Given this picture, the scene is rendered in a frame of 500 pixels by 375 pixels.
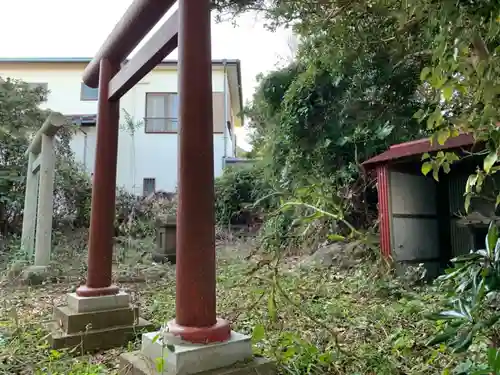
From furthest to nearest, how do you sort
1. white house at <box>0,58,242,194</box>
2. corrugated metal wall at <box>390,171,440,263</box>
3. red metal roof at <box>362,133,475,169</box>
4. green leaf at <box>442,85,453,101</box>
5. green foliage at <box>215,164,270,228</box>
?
white house at <box>0,58,242,194</box>, green foliage at <box>215,164,270,228</box>, corrugated metal wall at <box>390,171,440,263</box>, red metal roof at <box>362,133,475,169</box>, green leaf at <box>442,85,453,101</box>

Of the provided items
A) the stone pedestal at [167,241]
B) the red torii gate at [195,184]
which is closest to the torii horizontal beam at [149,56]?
the red torii gate at [195,184]

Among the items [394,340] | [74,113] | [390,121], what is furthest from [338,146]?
[74,113]

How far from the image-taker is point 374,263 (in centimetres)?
505

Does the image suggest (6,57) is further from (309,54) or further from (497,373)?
(497,373)

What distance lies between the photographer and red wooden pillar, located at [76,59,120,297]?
2.70 meters

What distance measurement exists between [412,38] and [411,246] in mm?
2538

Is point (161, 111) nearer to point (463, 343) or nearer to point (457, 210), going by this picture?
point (457, 210)

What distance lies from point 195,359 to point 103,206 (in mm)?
1515

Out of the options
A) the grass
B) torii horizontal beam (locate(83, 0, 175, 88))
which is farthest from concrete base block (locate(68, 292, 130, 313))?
torii horizontal beam (locate(83, 0, 175, 88))

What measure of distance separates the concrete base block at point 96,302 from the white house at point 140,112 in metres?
9.38

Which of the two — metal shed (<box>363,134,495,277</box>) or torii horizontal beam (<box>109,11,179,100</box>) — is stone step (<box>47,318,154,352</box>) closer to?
torii horizontal beam (<box>109,11,179,100</box>)

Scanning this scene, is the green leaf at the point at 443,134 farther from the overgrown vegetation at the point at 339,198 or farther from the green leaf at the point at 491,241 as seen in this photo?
the green leaf at the point at 491,241

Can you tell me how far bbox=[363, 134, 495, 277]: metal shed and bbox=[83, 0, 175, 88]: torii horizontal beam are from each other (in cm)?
319

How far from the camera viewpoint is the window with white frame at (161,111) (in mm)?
12703
